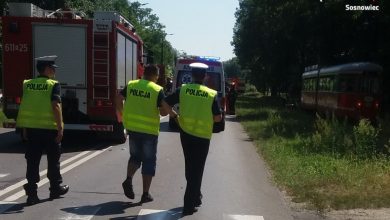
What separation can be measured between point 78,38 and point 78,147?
264 cm

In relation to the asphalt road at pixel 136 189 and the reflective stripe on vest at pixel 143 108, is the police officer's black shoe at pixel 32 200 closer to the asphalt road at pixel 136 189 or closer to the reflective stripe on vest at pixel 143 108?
the asphalt road at pixel 136 189

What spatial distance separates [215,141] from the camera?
18.4 metres

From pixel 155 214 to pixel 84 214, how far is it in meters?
0.85

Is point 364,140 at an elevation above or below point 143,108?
below

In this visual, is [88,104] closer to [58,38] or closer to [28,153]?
[58,38]

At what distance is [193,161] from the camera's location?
7.56m

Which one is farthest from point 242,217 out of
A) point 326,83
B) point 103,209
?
point 326,83

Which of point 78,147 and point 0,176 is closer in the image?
point 0,176

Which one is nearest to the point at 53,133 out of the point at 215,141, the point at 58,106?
the point at 58,106

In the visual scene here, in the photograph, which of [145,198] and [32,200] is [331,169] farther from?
[32,200]

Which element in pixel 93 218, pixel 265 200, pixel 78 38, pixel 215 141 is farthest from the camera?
pixel 215 141

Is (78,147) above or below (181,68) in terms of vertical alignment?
below

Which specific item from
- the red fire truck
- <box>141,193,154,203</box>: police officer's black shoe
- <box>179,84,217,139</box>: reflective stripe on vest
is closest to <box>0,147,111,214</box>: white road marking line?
the red fire truck

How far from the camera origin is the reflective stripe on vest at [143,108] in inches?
313
